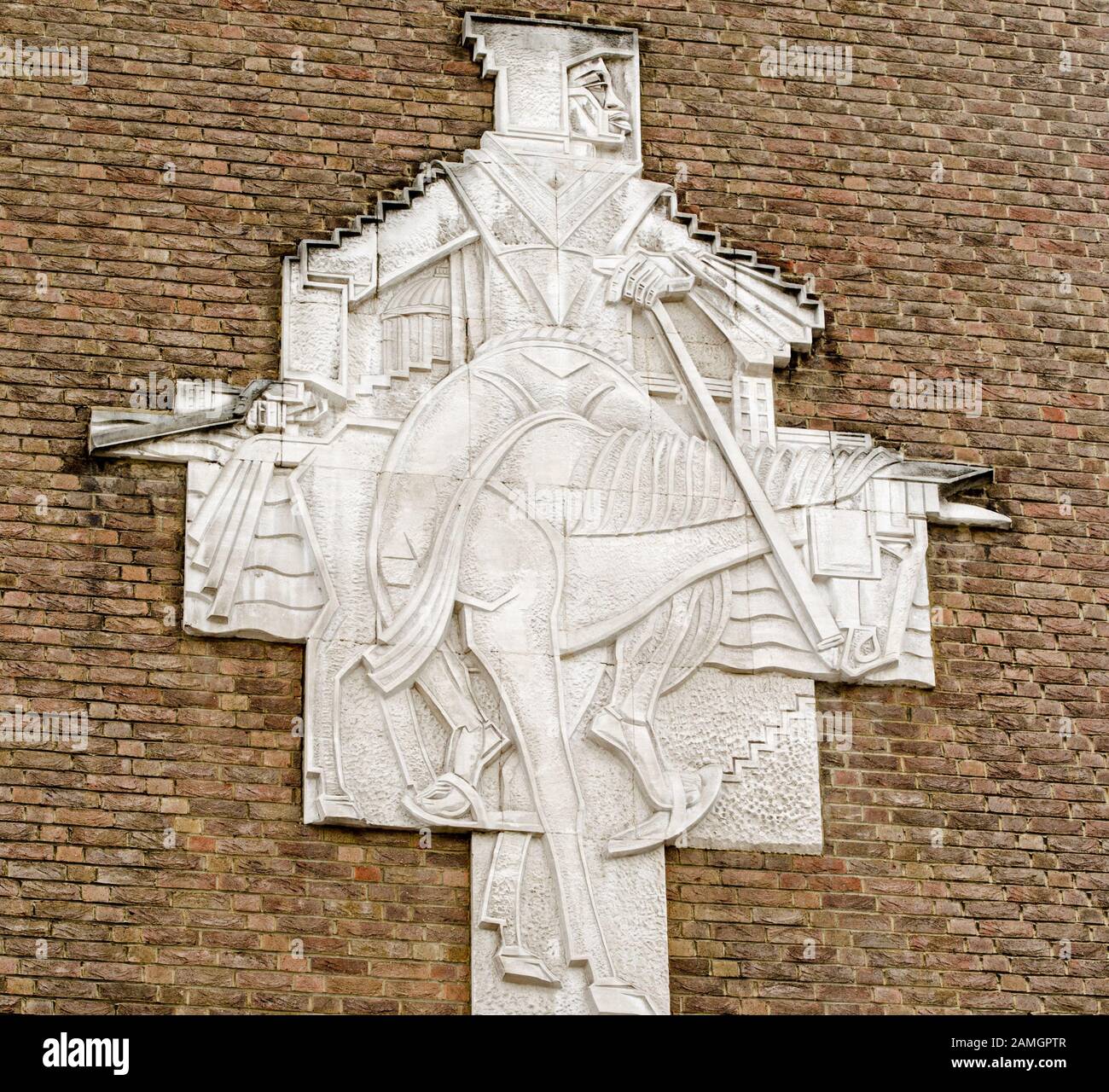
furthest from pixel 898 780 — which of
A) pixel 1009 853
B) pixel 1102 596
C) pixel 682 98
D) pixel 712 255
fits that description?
pixel 682 98

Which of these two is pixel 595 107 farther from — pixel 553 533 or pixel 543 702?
pixel 543 702

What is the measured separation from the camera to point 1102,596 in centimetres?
1265

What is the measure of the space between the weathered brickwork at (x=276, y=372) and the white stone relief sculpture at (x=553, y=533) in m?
0.17

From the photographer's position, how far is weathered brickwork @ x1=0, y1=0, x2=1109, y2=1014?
11.2 m

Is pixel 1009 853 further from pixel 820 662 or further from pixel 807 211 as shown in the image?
pixel 807 211

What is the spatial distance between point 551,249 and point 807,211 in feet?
4.33

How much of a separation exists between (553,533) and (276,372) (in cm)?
139

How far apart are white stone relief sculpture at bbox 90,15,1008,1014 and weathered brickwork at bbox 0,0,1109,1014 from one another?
17 cm

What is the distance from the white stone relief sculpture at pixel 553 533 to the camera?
1150 cm

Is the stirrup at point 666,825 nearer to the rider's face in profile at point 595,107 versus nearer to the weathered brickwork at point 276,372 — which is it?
the weathered brickwork at point 276,372

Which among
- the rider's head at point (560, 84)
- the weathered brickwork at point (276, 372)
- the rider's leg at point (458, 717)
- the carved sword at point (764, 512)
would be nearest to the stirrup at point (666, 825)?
the weathered brickwork at point (276, 372)

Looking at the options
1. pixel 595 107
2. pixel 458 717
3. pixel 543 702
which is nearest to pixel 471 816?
pixel 458 717

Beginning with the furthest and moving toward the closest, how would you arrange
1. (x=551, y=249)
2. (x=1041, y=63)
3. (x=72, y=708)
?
(x=1041, y=63), (x=551, y=249), (x=72, y=708)

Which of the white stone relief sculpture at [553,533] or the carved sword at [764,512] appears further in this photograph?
the carved sword at [764,512]
